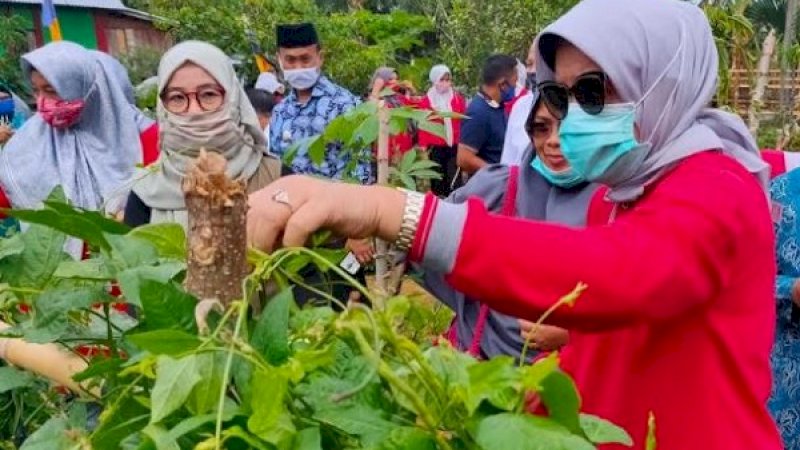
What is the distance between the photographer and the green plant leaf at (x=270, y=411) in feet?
2.70

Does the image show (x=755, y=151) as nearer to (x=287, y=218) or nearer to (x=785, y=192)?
(x=287, y=218)

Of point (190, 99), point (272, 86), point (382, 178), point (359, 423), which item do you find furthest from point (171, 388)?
point (272, 86)

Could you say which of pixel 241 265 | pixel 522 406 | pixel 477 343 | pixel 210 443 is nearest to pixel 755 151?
pixel 522 406

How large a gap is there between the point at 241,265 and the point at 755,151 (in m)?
0.77

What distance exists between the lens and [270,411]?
82 centimetres

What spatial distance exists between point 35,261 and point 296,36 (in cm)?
379

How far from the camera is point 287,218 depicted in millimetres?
1024

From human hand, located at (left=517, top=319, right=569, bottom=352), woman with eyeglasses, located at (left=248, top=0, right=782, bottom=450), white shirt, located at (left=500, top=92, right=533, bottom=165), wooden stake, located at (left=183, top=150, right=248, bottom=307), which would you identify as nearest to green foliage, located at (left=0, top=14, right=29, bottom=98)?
white shirt, located at (left=500, top=92, right=533, bottom=165)

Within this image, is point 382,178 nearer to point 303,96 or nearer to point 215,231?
point 215,231

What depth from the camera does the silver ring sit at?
1024 mm

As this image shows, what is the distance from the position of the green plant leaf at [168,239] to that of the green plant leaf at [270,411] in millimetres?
282

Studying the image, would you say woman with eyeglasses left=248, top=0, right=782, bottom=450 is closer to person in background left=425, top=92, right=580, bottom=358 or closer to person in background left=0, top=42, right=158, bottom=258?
person in background left=425, top=92, right=580, bottom=358

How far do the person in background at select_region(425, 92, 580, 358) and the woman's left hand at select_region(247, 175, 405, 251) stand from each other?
3.48ft

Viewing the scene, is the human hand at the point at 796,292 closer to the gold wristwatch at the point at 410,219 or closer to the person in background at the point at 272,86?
the gold wristwatch at the point at 410,219
